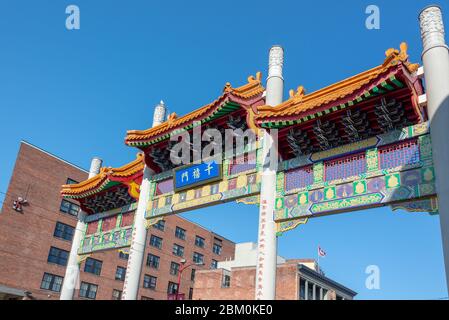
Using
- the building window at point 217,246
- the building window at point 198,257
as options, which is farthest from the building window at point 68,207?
the building window at point 217,246

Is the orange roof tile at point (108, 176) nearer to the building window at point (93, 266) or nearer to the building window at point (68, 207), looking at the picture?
the building window at point (68, 207)

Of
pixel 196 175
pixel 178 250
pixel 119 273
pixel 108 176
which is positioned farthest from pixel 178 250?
pixel 196 175

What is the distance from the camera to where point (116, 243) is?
20141 millimetres

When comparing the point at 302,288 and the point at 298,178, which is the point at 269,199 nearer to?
the point at 298,178

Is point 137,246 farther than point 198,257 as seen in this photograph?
No

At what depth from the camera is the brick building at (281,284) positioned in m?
41.1

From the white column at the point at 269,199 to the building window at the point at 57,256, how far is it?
107ft

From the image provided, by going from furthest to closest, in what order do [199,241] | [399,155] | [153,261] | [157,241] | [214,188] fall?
[199,241] → [157,241] → [153,261] → [214,188] → [399,155]

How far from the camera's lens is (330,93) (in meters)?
13.9

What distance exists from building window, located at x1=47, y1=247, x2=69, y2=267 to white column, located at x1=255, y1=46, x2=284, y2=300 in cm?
3258

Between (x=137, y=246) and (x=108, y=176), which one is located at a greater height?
(x=108, y=176)

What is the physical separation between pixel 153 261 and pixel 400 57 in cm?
4580

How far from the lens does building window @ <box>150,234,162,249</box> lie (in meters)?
52.8
